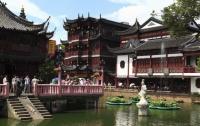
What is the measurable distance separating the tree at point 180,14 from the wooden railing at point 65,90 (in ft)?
35.5

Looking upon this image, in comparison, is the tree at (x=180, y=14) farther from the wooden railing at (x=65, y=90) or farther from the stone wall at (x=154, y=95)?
the stone wall at (x=154, y=95)

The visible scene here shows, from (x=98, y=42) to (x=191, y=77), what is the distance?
2405cm

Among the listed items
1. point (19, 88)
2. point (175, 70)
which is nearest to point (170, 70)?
point (175, 70)

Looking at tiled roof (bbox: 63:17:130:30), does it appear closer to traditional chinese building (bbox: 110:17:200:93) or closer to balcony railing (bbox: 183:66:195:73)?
traditional chinese building (bbox: 110:17:200:93)

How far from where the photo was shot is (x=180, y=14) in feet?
60.6

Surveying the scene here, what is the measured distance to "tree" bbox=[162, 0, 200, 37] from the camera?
711 inches

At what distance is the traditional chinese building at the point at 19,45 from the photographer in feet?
98.2

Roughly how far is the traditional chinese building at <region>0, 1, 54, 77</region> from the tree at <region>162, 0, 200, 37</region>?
14.2m

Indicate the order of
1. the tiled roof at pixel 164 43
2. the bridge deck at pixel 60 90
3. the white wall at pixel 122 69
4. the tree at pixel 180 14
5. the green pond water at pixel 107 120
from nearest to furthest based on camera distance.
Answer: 1. the tree at pixel 180 14
2. the green pond water at pixel 107 120
3. the bridge deck at pixel 60 90
4. the tiled roof at pixel 164 43
5. the white wall at pixel 122 69

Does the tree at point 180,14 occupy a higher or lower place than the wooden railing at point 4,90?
higher

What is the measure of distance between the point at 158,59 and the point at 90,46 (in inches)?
807

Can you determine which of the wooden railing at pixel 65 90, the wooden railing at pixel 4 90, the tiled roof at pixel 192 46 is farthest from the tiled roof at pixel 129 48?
the wooden railing at pixel 4 90

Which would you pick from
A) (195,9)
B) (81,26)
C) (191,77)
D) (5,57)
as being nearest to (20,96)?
(5,57)

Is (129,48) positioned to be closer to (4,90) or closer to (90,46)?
(90,46)
